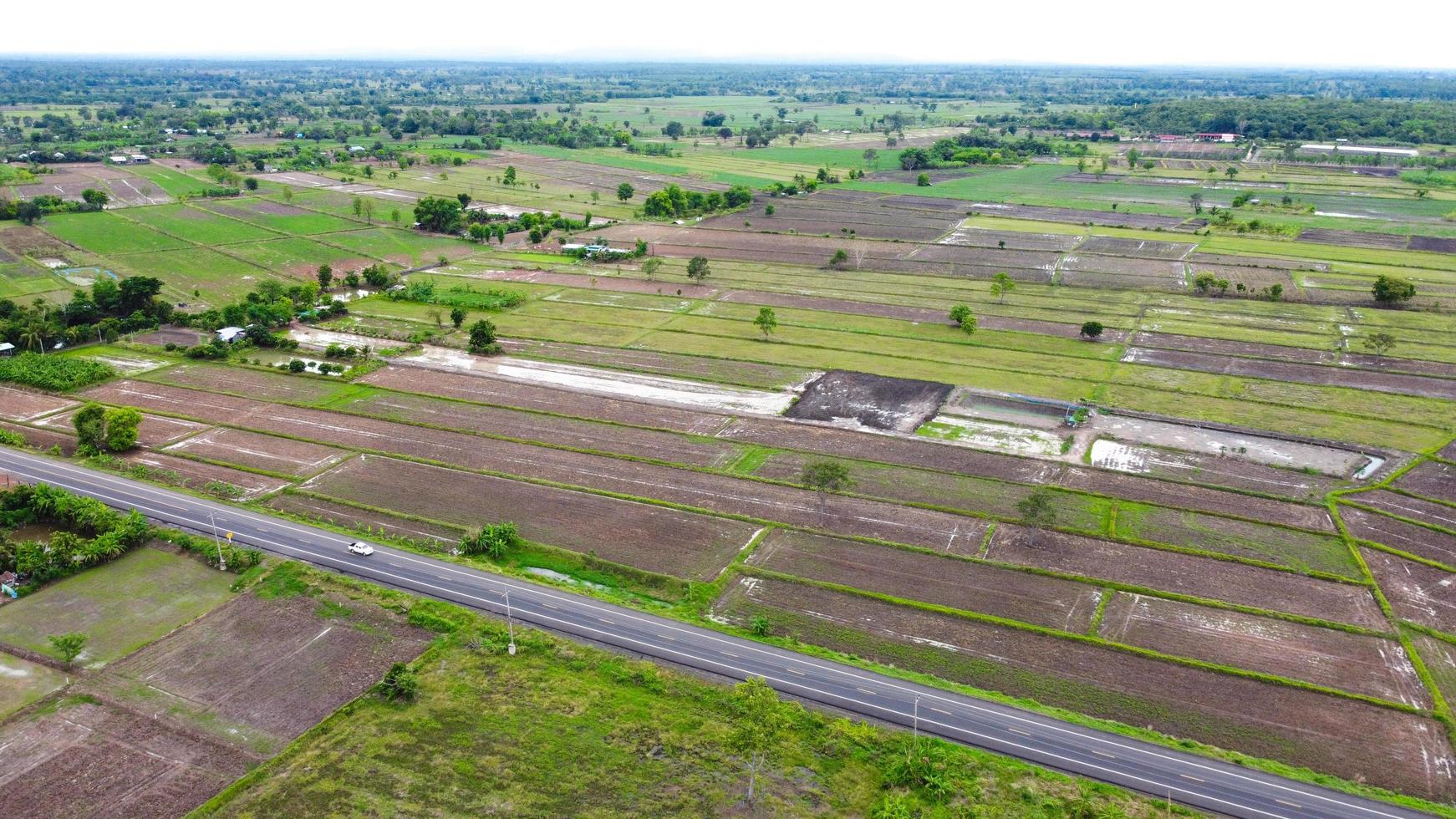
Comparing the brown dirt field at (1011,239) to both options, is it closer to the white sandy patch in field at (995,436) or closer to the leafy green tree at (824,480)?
the white sandy patch in field at (995,436)

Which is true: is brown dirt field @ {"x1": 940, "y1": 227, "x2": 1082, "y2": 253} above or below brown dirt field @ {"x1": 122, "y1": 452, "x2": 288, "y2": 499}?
above

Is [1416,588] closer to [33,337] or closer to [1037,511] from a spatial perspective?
[1037,511]

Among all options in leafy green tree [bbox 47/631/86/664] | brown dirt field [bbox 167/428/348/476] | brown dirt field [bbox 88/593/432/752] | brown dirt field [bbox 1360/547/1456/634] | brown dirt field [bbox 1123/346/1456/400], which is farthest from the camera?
brown dirt field [bbox 1123/346/1456/400]

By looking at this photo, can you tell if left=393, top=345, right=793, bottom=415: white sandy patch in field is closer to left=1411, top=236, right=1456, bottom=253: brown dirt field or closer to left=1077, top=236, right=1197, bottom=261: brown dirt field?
left=1077, top=236, right=1197, bottom=261: brown dirt field

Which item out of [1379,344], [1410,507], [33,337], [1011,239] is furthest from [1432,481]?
[33,337]

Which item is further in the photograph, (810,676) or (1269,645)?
(1269,645)

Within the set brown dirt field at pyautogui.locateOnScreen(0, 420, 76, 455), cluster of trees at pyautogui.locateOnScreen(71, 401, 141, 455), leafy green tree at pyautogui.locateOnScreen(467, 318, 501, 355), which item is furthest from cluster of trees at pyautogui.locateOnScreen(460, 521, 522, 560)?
leafy green tree at pyautogui.locateOnScreen(467, 318, 501, 355)

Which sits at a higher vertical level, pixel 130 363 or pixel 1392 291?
pixel 1392 291
